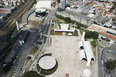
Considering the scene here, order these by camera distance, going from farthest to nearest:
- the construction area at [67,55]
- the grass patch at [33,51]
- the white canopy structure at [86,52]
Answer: the grass patch at [33,51] < the white canopy structure at [86,52] < the construction area at [67,55]

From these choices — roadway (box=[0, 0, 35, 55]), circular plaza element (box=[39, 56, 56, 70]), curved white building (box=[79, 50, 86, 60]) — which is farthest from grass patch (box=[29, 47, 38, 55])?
curved white building (box=[79, 50, 86, 60])

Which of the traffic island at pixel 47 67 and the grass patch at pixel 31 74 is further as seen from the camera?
the traffic island at pixel 47 67

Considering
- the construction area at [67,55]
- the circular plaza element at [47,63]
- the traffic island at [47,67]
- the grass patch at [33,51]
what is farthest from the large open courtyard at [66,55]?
the grass patch at [33,51]

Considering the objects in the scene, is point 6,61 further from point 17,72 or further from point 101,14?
point 101,14

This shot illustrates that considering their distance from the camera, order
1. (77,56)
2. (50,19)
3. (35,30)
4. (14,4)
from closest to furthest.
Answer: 1. (77,56)
2. (35,30)
3. (50,19)
4. (14,4)

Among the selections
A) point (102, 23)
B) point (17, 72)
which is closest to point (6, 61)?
point (17, 72)

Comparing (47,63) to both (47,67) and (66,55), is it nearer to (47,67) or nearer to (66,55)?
(47,67)

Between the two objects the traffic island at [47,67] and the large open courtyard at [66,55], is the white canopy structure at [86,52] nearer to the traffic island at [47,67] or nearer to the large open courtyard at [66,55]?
the large open courtyard at [66,55]

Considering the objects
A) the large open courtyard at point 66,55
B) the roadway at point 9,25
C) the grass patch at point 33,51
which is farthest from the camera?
the roadway at point 9,25
